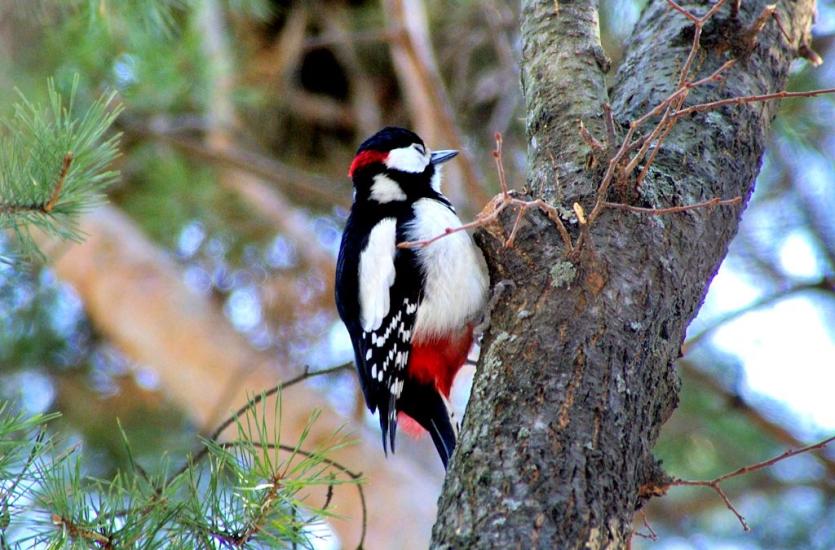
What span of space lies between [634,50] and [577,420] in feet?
3.78

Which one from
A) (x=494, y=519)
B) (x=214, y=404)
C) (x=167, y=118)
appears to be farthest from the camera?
(x=167, y=118)

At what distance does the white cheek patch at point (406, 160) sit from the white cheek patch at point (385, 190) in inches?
2.1

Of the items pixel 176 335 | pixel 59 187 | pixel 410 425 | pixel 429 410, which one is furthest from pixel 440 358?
pixel 176 335

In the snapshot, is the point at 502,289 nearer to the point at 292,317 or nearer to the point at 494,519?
the point at 494,519

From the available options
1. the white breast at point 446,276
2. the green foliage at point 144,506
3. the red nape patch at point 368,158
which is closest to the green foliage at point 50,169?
the green foliage at point 144,506

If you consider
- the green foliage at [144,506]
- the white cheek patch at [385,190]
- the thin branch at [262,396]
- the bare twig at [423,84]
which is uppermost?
the bare twig at [423,84]

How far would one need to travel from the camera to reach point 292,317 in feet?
18.1

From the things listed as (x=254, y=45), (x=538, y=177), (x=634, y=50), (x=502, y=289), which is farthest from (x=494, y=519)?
(x=254, y=45)

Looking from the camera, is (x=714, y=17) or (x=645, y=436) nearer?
(x=645, y=436)

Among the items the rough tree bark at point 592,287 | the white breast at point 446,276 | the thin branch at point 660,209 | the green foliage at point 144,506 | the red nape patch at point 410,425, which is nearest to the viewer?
the rough tree bark at point 592,287

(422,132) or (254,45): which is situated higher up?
(254,45)

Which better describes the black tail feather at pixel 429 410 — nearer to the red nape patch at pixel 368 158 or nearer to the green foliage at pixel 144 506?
the red nape patch at pixel 368 158

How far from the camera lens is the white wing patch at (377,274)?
2.82m

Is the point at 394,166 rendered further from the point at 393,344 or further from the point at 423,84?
the point at 423,84
